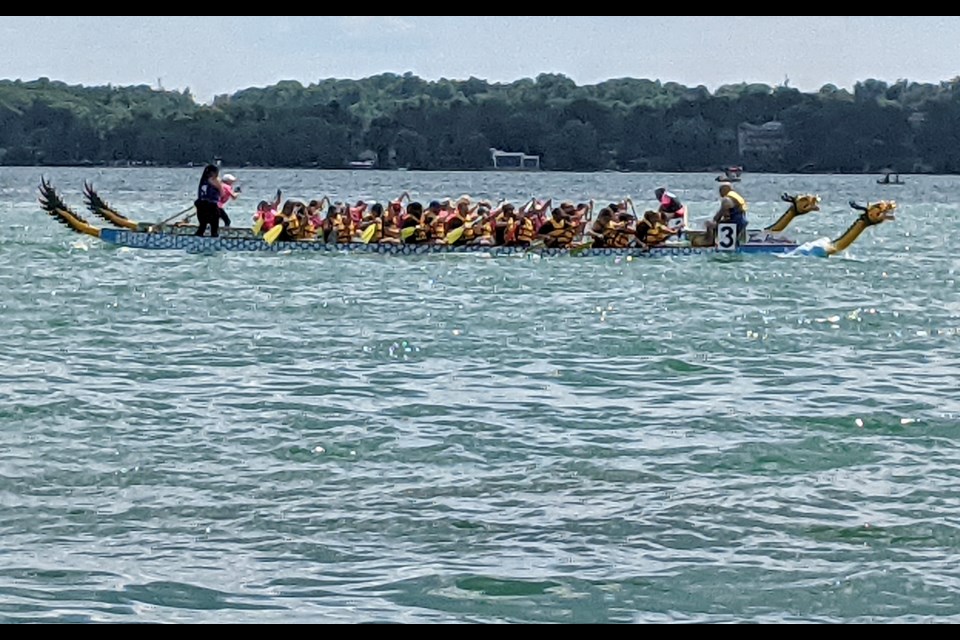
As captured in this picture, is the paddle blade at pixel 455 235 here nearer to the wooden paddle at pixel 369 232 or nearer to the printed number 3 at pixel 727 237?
the wooden paddle at pixel 369 232

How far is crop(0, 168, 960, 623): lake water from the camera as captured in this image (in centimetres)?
751

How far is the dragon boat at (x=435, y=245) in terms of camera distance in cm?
2748

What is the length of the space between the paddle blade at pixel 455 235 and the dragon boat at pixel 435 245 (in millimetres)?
119

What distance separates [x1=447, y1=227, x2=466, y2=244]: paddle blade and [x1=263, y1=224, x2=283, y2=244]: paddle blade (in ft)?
10.2

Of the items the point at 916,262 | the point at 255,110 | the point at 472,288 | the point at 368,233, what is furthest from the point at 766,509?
the point at 255,110

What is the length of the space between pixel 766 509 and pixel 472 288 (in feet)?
53.5

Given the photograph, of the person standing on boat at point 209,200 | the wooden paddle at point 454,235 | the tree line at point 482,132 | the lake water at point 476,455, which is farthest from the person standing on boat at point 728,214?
the tree line at point 482,132

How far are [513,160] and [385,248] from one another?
294 ft

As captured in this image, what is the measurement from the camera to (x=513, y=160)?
4641 inches

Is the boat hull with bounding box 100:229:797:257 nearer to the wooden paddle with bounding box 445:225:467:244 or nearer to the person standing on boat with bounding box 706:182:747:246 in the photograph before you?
the wooden paddle with bounding box 445:225:467:244

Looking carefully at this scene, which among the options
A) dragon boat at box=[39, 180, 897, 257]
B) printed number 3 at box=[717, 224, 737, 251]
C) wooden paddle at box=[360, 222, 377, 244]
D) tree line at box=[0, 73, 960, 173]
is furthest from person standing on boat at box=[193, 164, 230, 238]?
tree line at box=[0, 73, 960, 173]

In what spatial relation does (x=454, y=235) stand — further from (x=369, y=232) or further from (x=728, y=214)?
(x=728, y=214)

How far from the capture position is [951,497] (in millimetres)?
9695

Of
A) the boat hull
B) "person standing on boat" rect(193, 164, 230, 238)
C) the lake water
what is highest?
"person standing on boat" rect(193, 164, 230, 238)
